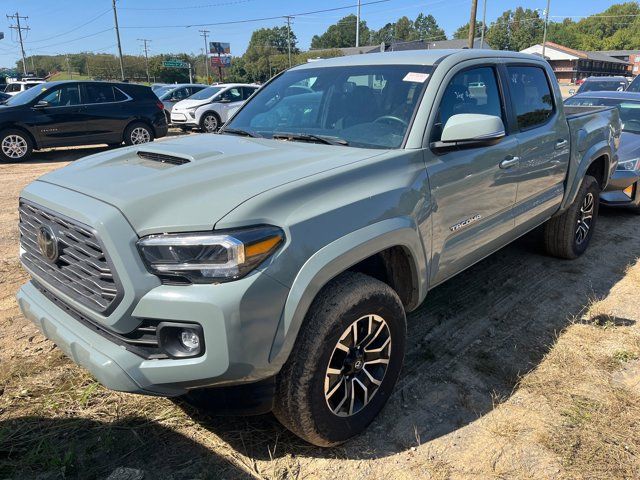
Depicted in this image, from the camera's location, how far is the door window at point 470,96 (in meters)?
3.07

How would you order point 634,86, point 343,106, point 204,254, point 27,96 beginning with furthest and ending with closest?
point 634,86
point 27,96
point 343,106
point 204,254

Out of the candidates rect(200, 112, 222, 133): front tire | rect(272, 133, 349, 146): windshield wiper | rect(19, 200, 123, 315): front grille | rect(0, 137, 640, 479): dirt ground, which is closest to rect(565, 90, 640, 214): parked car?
rect(0, 137, 640, 479): dirt ground

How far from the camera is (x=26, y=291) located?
270cm

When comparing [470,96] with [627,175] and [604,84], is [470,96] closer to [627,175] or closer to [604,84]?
[627,175]

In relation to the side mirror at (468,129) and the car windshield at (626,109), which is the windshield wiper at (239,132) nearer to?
the side mirror at (468,129)

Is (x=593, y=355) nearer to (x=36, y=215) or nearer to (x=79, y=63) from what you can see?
(x=36, y=215)

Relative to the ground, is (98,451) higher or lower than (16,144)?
lower

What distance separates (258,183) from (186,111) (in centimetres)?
1493

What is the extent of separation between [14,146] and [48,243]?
1062 cm

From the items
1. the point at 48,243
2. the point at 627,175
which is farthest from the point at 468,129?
the point at 627,175

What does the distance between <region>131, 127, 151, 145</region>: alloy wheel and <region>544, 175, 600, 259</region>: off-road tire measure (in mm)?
10289

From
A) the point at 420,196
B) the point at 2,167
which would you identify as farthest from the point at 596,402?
the point at 2,167

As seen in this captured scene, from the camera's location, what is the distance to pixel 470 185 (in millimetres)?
3152

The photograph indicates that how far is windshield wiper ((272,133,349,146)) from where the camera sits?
3010mm
